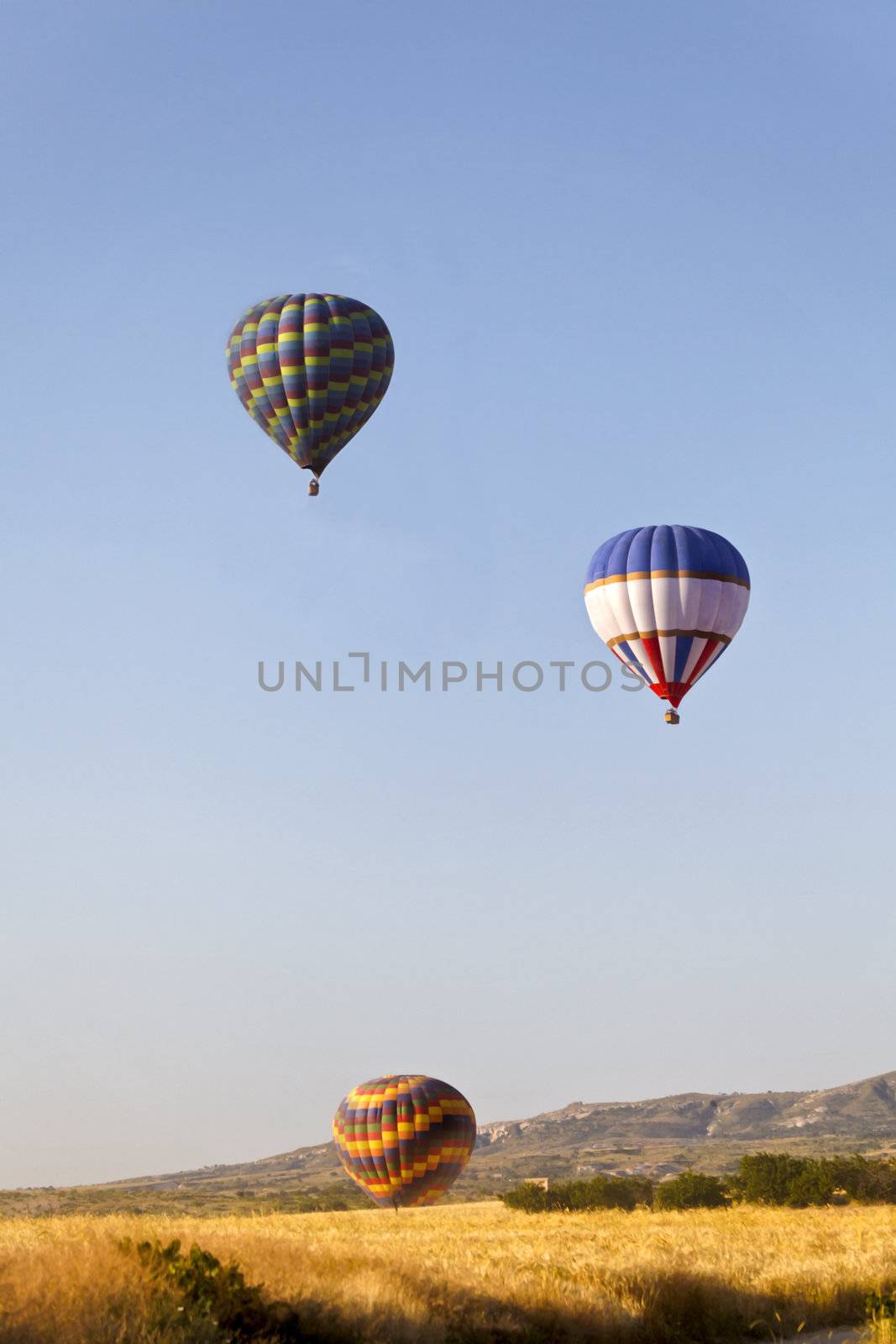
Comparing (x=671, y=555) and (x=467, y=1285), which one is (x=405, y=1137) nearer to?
(x=671, y=555)

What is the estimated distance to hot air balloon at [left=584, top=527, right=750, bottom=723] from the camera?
157 ft

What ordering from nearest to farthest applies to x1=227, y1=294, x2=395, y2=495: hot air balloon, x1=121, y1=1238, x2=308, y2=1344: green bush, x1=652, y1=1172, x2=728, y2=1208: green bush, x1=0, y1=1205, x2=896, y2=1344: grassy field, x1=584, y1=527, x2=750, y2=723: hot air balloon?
x1=121, y1=1238, x2=308, y2=1344: green bush
x1=0, y1=1205, x2=896, y2=1344: grassy field
x1=584, y1=527, x2=750, y2=723: hot air balloon
x1=652, y1=1172, x2=728, y2=1208: green bush
x1=227, y1=294, x2=395, y2=495: hot air balloon

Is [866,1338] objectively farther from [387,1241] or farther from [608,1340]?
[387,1241]

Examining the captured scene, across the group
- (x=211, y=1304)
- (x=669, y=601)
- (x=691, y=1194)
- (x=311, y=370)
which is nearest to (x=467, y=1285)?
(x=211, y=1304)

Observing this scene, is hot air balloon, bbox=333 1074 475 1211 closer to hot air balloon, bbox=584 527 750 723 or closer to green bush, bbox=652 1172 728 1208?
green bush, bbox=652 1172 728 1208

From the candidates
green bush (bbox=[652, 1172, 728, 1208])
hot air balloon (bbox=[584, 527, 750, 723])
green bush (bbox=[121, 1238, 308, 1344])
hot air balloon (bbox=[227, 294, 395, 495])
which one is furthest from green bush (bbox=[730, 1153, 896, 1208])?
green bush (bbox=[121, 1238, 308, 1344])

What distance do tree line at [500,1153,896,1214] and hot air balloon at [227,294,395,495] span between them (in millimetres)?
26970

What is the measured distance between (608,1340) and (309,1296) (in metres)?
4.32

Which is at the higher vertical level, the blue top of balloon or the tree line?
the blue top of balloon

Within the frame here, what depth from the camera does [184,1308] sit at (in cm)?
1684

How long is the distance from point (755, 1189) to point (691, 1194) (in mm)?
2123

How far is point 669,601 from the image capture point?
157 ft

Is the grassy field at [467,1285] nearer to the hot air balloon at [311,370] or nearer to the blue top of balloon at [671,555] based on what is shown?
the blue top of balloon at [671,555]

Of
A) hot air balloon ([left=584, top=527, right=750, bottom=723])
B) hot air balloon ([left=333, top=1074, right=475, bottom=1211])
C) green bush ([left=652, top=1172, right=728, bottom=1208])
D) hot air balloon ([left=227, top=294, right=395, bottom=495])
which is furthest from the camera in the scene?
hot air balloon ([left=333, top=1074, right=475, bottom=1211])
